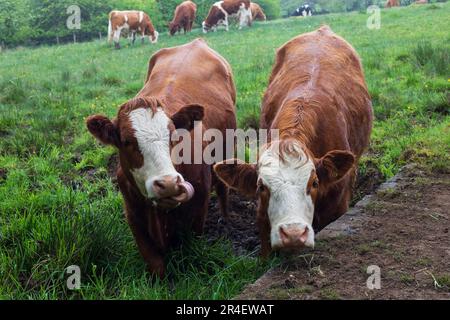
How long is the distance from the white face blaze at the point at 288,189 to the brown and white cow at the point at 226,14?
25106mm

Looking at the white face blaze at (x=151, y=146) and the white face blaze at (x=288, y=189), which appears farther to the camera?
the white face blaze at (x=151, y=146)

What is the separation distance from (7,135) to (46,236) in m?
4.19

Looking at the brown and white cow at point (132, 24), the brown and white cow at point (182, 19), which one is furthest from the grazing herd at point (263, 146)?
the brown and white cow at point (182, 19)

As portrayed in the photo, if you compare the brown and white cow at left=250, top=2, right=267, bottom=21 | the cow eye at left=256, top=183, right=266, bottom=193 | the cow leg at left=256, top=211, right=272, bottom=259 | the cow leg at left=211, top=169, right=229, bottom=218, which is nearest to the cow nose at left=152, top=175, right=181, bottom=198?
the cow eye at left=256, top=183, right=266, bottom=193

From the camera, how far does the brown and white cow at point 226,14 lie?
2836cm

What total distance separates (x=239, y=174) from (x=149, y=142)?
26.4 inches

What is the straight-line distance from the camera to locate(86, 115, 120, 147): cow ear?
13.3ft

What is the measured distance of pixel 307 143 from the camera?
4.13 m

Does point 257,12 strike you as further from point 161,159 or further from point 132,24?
point 161,159

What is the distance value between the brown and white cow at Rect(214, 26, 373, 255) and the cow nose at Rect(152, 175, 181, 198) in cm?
34

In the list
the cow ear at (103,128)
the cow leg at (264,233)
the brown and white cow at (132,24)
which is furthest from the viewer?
the brown and white cow at (132,24)

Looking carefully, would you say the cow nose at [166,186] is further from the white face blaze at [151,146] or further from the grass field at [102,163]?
the grass field at [102,163]
